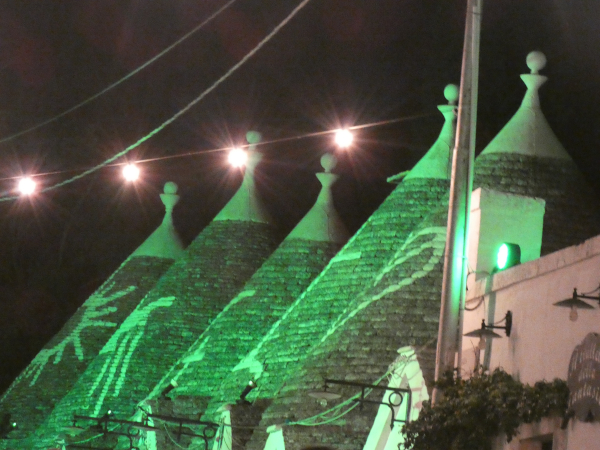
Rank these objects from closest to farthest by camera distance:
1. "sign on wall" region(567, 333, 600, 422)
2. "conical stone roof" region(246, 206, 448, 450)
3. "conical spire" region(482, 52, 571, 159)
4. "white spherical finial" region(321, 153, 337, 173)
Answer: "sign on wall" region(567, 333, 600, 422), "conical stone roof" region(246, 206, 448, 450), "conical spire" region(482, 52, 571, 159), "white spherical finial" region(321, 153, 337, 173)

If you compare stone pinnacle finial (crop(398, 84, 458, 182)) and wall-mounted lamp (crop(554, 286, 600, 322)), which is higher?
stone pinnacle finial (crop(398, 84, 458, 182))

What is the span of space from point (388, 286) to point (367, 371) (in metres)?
1.45

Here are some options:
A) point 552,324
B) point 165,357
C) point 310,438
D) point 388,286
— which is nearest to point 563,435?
point 552,324

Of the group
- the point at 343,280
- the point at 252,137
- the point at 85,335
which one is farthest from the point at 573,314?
the point at 85,335

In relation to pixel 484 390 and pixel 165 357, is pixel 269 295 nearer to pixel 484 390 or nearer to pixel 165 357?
pixel 165 357

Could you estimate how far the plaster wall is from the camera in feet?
35.2

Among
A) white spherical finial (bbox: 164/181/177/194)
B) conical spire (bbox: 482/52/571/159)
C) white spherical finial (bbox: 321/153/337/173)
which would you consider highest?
white spherical finial (bbox: 164/181/177/194)

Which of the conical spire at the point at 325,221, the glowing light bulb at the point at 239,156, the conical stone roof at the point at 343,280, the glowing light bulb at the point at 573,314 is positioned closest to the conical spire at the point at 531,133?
the conical stone roof at the point at 343,280

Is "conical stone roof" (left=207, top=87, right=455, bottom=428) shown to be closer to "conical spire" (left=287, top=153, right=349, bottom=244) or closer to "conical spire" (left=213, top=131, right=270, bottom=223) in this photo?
"conical spire" (left=287, top=153, right=349, bottom=244)

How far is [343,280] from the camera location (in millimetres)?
21188

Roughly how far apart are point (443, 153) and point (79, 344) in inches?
535

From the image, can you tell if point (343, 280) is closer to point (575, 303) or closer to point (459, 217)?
point (459, 217)

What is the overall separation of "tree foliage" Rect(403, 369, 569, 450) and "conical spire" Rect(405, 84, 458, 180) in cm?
931

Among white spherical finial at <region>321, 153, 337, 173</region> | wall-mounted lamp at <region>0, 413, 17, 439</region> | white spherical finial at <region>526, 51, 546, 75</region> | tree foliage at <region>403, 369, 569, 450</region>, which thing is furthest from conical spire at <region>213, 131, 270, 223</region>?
tree foliage at <region>403, 369, 569, 450</region>
